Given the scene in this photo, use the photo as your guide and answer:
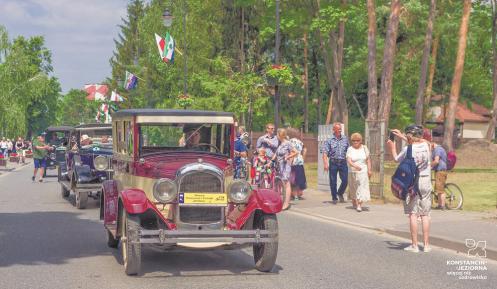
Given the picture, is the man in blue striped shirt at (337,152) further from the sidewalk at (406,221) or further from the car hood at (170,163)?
the car hood at (170,163)

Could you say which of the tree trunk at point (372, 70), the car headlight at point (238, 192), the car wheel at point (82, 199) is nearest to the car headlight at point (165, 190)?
the car headlight at point (238, 192)

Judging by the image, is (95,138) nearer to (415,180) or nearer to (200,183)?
(415,180)

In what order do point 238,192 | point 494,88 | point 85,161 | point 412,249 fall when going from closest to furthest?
point 238,192, point 412,249, point 85,161, point 494,88

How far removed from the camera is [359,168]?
1697cm

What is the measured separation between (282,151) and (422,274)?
899 cm

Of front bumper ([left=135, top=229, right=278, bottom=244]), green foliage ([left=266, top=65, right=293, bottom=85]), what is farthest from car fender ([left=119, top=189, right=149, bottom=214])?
green foliage ([left=266, top=65, right=293, bottom=85])

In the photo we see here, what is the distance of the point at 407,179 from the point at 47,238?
18.8 feet

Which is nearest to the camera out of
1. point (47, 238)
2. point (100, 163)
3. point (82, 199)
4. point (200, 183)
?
point (200, 183)

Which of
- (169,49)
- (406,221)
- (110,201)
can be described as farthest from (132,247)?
(169,49)

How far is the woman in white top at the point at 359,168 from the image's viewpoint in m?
16.8

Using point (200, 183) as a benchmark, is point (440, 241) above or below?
below

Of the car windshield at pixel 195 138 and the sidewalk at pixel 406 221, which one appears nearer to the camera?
the car windshield at pixel 195 138

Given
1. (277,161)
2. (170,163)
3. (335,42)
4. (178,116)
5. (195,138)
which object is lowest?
(277,161)

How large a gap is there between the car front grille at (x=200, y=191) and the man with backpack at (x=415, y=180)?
2.99 m
